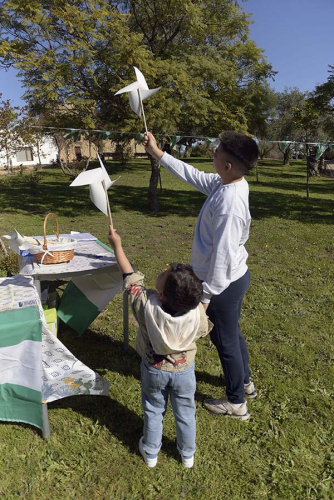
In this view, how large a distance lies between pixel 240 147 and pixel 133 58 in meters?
7.69

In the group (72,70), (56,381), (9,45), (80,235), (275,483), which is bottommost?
(275,483)

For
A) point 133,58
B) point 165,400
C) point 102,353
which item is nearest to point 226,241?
point 165,400

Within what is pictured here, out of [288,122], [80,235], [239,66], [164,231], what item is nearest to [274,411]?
[80,235]

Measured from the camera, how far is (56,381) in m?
2.27

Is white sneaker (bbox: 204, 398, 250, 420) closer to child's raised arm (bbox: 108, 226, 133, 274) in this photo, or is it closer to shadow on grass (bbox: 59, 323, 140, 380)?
shadow on grass (bbox: 59, 323, 140, 380)

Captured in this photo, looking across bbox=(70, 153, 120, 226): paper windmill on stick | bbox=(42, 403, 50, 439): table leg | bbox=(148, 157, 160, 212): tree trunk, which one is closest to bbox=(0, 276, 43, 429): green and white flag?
bbox=(42, 403, 50, 439): table leg

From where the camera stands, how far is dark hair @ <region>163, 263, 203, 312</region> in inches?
67.9

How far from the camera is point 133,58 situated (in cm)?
848

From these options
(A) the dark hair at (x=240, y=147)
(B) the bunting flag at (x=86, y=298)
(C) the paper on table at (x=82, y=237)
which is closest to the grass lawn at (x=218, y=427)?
(B) the bunting flag at (x=86, y=298)

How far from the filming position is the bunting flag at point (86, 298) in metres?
3.43

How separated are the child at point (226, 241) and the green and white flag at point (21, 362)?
3.39 ft

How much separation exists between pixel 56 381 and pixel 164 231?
6.62 m

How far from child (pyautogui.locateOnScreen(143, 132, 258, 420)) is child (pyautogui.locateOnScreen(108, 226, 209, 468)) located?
231mm

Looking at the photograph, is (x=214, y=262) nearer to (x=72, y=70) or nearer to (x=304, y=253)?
(x=304, y=253)
